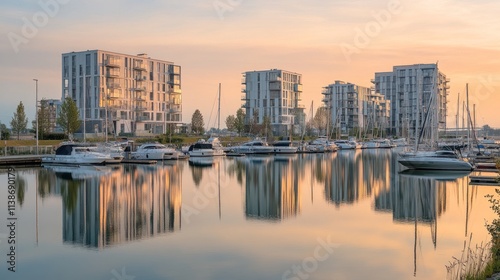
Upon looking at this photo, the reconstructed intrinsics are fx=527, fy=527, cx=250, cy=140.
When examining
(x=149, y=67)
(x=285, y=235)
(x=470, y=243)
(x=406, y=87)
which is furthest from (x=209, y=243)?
(x=406, y=87)

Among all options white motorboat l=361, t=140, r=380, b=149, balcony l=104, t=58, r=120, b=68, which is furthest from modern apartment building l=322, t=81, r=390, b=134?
balcony l=104, t=58, r=120, b=68

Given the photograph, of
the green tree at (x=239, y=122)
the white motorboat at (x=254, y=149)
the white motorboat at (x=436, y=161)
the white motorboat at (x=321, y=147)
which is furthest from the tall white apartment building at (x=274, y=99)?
the white motorboat at (x=436, y=161)

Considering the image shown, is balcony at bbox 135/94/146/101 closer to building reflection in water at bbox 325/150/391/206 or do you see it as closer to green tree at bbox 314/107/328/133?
green tree at bbox 314/107/328/133

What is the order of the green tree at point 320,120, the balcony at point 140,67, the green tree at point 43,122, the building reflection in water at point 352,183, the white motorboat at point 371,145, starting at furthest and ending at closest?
1. the green tree at point 320,120
2. the white motorboat at point 371,145
3. the balcony at point 140,67
4. the green tree at point 43,122
5. the building reflection in water at point 352,183

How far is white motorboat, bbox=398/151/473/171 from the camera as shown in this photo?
44188 millimetres

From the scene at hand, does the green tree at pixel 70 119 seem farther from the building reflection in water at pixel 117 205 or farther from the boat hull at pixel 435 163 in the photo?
the boat hull at pixel 435 163

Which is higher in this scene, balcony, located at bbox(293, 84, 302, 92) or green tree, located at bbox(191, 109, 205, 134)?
balcony, located at bbox(293, 84, 302, 92)

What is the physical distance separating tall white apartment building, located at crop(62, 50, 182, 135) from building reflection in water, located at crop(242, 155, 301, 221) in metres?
49.3

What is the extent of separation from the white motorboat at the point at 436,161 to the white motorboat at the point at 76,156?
92.2 ft

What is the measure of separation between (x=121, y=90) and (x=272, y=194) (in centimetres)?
6963

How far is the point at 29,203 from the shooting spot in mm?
27594

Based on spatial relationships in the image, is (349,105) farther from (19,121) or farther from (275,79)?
(19,121)

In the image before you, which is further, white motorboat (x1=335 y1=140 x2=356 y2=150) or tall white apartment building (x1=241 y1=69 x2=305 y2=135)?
tall white apartment building (x1=241 y1=69 x2=305 y2=135)

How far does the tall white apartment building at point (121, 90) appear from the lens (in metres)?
91.8
